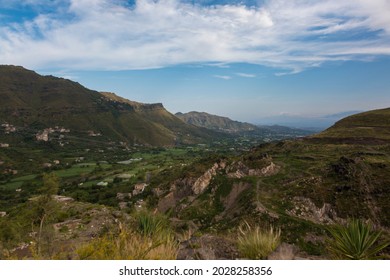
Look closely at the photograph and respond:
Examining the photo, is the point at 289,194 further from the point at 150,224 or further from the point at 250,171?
the point at 150,224

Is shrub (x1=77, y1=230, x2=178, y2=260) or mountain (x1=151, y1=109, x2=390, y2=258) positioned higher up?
shrub (x1=77, y1=230, x2=178, y2=260)

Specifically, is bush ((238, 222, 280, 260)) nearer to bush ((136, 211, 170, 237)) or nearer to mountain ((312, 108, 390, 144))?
bush ((136, 211, 170, 237))

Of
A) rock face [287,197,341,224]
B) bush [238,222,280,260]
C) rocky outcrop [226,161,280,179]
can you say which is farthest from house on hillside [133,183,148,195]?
bush [238,222,280,260]

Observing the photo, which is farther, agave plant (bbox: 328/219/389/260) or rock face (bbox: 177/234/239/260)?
rock face (bbox: 177/234/239/260)

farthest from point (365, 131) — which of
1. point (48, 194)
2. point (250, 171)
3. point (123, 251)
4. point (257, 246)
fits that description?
point (123, 251)

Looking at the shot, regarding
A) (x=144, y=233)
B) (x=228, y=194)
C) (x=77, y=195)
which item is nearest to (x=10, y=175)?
(x=77, y=195)

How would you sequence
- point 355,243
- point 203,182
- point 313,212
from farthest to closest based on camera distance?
point 203,182 < point 313,212 < point 355,243
